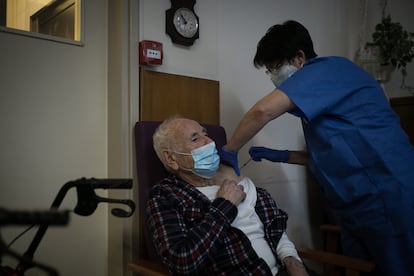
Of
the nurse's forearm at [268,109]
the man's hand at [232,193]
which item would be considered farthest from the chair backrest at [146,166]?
the nurse's forearm at [268,109]

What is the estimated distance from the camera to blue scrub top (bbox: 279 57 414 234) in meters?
1.19

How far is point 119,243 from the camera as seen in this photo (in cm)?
150

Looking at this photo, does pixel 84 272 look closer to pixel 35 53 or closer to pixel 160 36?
pixel 35 53

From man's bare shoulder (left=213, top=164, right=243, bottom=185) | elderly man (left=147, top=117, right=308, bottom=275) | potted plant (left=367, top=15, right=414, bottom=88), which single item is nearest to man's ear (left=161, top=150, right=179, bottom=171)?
elderly man (left=147, top=117, right=308, bottom=275)

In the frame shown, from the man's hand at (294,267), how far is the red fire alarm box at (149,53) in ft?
3.24

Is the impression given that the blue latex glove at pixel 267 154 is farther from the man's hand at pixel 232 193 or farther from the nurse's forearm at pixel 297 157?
the man's hand at pixel 232 193

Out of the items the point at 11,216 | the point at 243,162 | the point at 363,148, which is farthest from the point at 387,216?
the point at 11,216

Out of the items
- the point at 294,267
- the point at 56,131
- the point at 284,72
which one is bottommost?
the point at 294,267

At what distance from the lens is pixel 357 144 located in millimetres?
1222

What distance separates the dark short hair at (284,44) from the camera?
4.48 ft

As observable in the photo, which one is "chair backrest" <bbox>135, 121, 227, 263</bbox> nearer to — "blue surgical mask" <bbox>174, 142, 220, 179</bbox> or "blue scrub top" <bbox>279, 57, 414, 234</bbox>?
"blue surgical mask" <bbox>174, 142, 220, 179</bbox>

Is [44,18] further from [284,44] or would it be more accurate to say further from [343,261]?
[343,261]

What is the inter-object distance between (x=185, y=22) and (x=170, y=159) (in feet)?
2.39

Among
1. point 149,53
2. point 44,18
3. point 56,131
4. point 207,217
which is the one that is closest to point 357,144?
point 207,217
